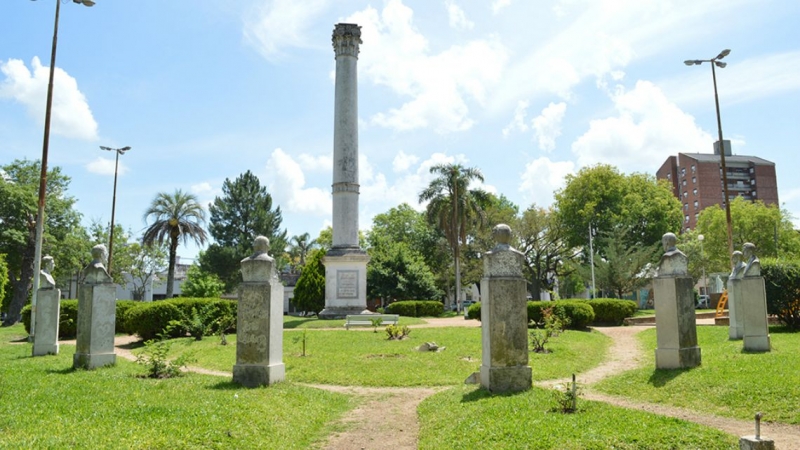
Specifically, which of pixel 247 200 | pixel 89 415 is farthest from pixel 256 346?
pixel 247 200

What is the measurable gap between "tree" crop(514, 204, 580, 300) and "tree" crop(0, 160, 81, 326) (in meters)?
33.4

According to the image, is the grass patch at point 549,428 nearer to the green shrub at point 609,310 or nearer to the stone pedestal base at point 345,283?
the green shrub at point 609,310

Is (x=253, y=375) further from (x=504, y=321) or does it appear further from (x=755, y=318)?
(x=755, y=318)

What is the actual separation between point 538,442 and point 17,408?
21.3ft

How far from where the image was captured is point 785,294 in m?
18.0

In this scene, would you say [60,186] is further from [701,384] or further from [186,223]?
[701,384]

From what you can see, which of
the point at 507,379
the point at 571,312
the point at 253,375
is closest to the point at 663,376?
the point at 507,379

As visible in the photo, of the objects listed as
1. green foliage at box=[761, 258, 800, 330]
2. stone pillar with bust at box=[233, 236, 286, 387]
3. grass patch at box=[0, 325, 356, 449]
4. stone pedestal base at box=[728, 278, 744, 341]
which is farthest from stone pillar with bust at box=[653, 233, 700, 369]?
green foliage at box=[761, 258, 800, 330]

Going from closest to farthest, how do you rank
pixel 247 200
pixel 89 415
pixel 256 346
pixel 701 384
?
pixel 89 415 < pixel 701 384 < pixel 256 346 < pixel 247 200

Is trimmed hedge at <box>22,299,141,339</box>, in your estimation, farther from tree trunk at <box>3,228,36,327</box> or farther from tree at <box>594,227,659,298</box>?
tree at <box>594,227,659,298</box>

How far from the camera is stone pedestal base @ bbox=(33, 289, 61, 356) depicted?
49.2ft

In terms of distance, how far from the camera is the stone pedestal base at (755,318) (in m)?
12.7

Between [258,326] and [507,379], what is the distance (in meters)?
4.43

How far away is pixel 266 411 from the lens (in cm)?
782
